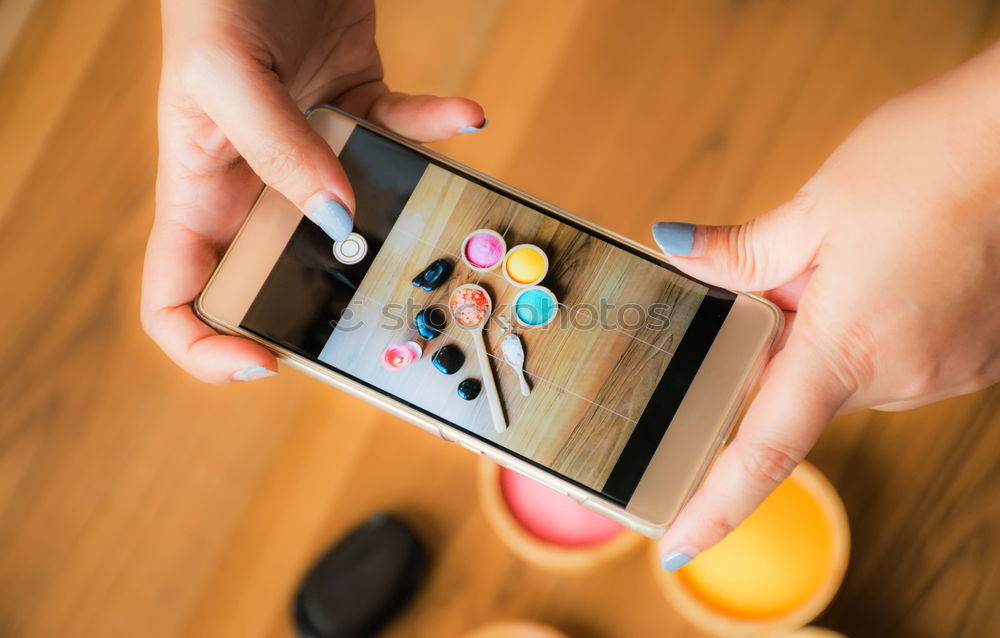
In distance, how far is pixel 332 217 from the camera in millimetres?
478

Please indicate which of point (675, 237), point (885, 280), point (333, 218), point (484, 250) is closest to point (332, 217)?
point (333, 218)

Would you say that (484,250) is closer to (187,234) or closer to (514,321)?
(514,321)

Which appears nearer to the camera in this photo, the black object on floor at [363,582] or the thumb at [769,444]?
the thumb at [769,444]

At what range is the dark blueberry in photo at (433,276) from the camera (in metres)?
0.49

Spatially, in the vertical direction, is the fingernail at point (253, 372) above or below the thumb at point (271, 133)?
below

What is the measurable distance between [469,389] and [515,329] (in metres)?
0.05

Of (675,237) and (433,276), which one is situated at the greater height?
(675,237)

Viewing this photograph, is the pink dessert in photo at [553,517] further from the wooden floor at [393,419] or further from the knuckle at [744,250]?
the knuckle at [744,250]

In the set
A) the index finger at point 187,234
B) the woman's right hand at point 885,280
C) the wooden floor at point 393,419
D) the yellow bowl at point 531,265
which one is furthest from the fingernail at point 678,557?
the index finger at point 187,234

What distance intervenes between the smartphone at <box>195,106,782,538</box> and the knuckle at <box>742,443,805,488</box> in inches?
2.1

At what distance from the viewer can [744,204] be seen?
24.6 inches

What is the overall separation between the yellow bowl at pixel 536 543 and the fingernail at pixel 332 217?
0.67ft

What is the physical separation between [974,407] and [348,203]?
1.71 feet

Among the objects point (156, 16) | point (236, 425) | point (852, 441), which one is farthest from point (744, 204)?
point (156, 16)
